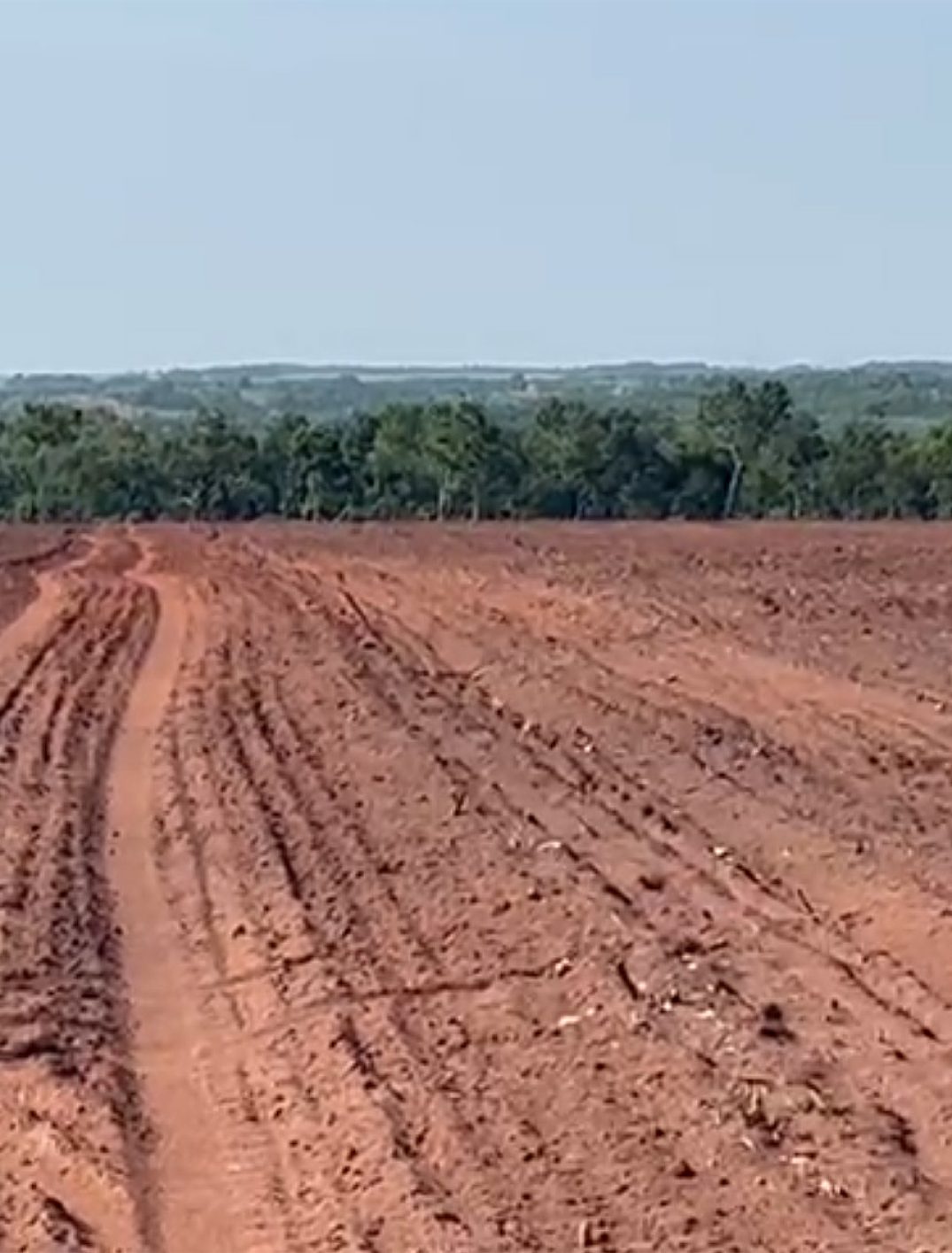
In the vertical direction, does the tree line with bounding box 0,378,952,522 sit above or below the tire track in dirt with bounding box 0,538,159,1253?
below

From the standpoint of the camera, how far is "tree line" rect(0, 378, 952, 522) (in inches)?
3056

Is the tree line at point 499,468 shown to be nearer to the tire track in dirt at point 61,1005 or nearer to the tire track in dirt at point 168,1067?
the tire track in dirt at point 61,1005

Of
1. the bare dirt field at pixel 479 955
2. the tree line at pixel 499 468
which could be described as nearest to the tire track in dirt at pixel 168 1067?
the bare dirt field at pixel 479 955

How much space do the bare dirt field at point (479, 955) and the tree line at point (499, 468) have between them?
51.2 m

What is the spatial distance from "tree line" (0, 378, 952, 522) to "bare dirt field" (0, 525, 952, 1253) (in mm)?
51243

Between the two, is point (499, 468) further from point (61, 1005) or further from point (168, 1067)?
point (168, 1067)

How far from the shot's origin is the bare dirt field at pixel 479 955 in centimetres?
890

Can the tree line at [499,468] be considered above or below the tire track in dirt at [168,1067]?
below

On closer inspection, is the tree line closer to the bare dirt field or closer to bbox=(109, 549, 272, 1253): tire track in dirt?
the bare dirt field

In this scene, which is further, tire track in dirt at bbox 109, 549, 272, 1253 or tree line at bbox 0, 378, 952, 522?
tree line at bbox 0, 378, 952, 522

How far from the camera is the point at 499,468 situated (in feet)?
260

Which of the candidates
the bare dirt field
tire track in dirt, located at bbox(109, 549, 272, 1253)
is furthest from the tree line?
tire track in dirt, located at bbox(109, 549, 272, 1253)

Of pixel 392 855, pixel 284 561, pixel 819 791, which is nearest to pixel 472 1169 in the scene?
pixel 392 855

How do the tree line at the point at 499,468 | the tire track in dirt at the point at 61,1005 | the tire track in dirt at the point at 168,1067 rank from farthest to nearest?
the tree line at the point at 499,468 < the tire track in dirt at the point at 61,1005 < the tire track in dirt at the point at 168,1067
